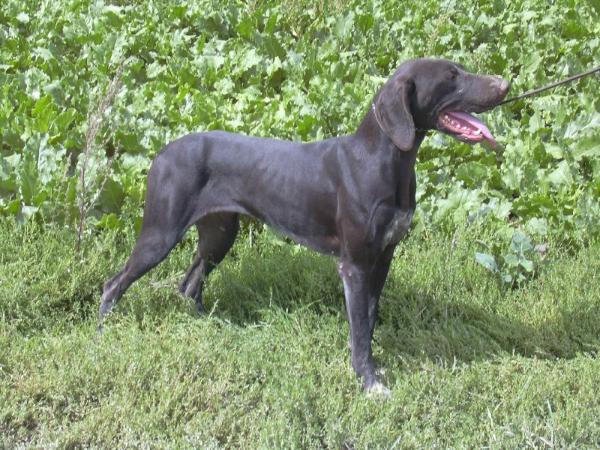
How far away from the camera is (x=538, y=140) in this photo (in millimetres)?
6977

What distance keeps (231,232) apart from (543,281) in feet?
5.90

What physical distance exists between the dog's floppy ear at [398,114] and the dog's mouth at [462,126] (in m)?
0.17

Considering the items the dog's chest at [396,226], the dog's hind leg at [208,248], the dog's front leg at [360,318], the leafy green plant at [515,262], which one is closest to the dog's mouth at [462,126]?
the dog's chest at [396,226]

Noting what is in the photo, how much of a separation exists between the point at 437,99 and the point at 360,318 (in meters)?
1.13

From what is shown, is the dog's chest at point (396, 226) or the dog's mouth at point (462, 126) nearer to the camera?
the dog's mouth at point (462, 126)

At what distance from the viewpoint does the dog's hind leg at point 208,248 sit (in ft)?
18.6

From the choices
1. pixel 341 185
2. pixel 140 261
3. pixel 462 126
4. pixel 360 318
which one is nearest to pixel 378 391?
pixel 360 318

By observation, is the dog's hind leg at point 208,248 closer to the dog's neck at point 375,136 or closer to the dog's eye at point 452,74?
the dog's neck at point 375,136

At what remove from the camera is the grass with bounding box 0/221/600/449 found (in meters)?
4.64

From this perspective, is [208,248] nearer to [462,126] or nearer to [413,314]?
[413,314]

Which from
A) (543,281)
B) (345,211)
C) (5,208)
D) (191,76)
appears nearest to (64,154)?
(5,208)

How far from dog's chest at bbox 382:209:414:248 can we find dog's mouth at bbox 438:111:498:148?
441mm

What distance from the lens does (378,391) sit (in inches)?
194

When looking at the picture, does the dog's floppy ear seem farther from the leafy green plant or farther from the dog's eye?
the leafy green plant
